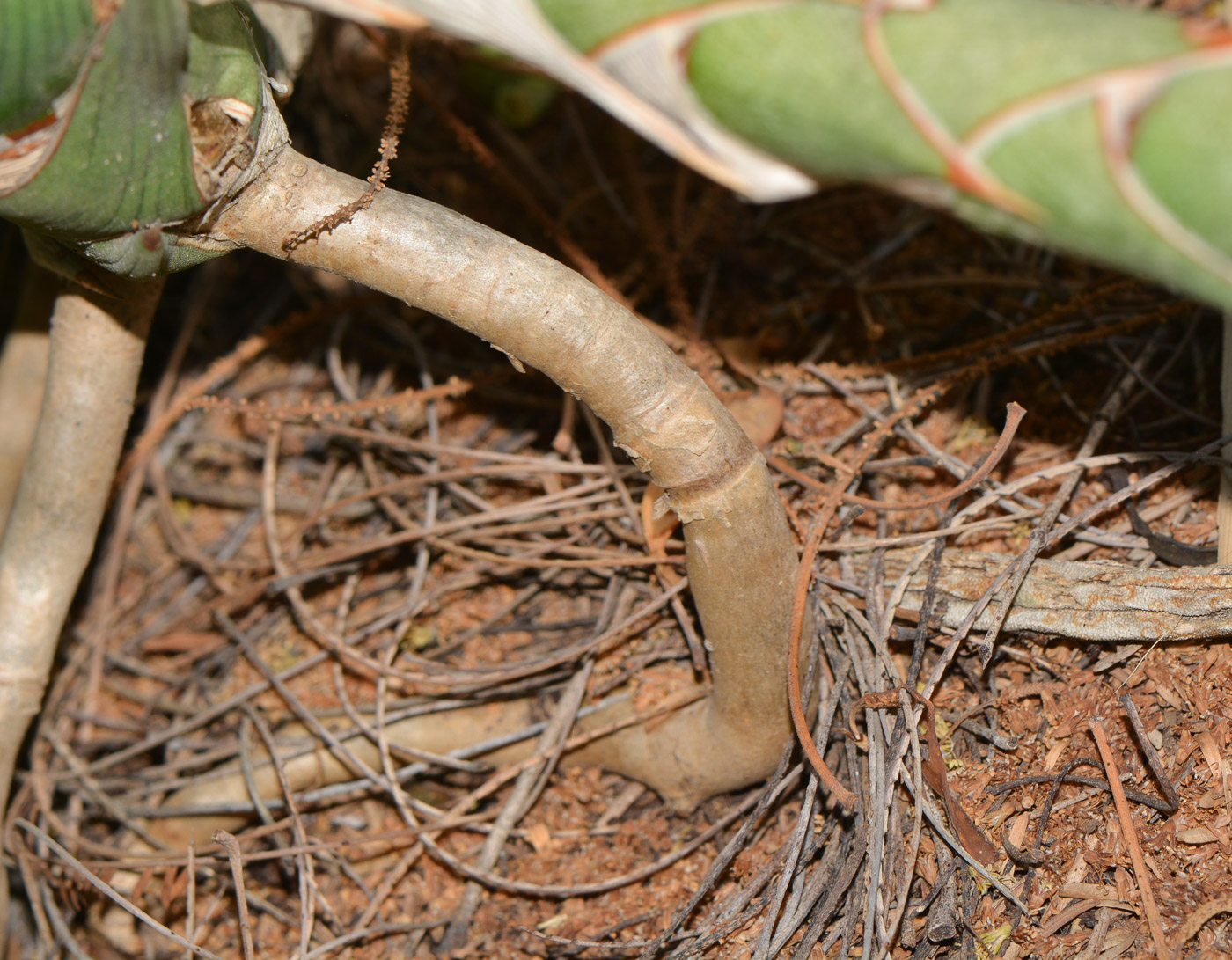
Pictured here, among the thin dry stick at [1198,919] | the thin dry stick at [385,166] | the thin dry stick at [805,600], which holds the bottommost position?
the thin dry stick at [1198,919]

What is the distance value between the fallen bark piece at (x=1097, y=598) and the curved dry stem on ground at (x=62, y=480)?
1.10 metres

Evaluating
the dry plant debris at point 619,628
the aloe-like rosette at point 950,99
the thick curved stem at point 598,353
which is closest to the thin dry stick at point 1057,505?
the dry plant debris at point 619,628

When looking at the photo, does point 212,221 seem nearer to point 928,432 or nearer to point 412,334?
point 412,334

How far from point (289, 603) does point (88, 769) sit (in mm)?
395

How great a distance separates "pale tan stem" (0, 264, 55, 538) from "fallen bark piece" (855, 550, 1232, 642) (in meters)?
1.45

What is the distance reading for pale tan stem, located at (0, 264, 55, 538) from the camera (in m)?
1.52

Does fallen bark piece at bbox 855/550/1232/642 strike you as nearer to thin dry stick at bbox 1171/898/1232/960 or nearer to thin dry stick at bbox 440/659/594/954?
thin dry stick at bbox 1171/898/1232/960

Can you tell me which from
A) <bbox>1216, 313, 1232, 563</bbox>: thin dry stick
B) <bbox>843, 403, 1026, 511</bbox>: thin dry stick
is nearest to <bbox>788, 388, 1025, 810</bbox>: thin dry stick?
<bbox>843, 403, 1026, 511</bbox>: thin dry stick

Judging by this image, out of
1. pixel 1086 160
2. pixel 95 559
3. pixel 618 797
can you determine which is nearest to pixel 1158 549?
pixel 1086 160

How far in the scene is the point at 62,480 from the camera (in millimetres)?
1278

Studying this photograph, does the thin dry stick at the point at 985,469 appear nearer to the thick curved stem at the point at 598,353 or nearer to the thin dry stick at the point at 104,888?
the thick curved stem at the point at 598,353

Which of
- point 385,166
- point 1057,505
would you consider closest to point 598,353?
point 385,166

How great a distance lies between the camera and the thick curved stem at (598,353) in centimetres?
94

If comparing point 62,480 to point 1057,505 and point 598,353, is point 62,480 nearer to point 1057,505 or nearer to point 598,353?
point 598,353
